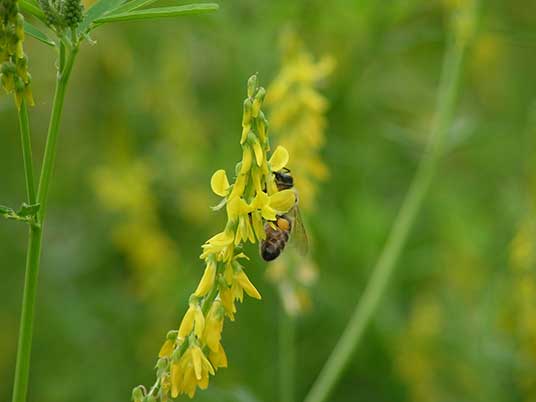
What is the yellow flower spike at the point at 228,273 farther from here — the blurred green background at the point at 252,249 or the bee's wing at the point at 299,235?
the blurred green background at the point at 252,249

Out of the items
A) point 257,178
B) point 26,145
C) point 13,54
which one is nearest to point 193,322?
point 257,178

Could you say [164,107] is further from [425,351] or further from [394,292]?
[425,351]

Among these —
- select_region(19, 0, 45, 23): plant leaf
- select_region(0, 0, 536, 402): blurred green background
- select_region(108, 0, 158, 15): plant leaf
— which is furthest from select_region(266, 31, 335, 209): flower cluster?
select_region(19, 0, 45, 23): plant leaf

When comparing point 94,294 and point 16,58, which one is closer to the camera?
point 16,58

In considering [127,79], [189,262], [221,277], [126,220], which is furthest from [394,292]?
[221,277]

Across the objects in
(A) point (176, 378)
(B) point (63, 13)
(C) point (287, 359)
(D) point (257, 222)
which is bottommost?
(C) point (287, 359)

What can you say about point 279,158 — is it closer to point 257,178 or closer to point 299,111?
point 257,178

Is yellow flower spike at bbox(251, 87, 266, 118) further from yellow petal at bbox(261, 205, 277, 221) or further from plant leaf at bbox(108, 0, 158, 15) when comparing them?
plant leaf at bbox(108, 0, 158, 15)
